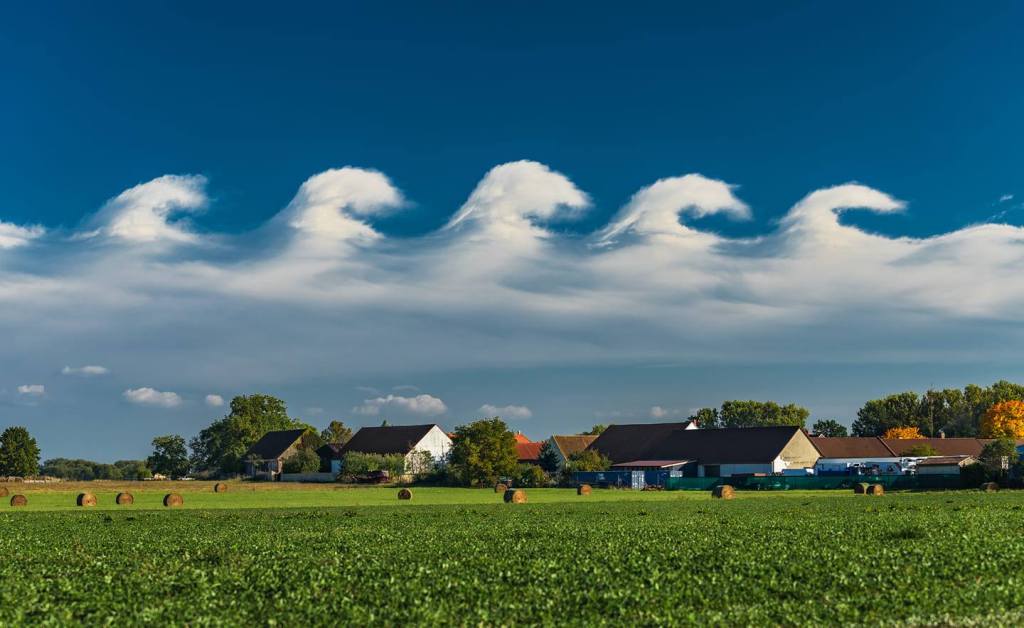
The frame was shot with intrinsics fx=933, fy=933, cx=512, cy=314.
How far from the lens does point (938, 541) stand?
86.6 ft

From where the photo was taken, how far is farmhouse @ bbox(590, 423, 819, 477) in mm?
117812

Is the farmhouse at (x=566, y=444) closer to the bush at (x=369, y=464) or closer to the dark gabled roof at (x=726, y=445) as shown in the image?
the dark gabled roof at (x=726, y=445)

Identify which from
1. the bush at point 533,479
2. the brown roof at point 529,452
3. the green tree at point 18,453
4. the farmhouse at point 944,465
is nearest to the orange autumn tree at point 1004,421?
the farmhouse at point 944,465

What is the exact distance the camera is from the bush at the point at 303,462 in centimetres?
13975

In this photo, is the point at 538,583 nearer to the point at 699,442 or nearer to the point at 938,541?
the point at 938,541

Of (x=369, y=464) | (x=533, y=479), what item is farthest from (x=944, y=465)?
(x=369, y=464)

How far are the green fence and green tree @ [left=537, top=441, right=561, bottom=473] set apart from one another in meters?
32.5

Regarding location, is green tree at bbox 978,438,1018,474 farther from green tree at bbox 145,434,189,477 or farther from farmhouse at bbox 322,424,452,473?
green tree at bbox 145,434,189,477

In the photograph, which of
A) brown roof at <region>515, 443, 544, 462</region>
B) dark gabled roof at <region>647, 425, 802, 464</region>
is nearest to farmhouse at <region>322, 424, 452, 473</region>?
brown roof at <region>515, 443, 544, 462</region>

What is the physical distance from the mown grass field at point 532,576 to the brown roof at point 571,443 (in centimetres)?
10403

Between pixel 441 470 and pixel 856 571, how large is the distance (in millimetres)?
107298

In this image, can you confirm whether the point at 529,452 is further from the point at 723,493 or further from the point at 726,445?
the point at 723,493

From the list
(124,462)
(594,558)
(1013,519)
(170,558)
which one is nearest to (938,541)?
(594,558)

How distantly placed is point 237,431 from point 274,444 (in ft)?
59.2
